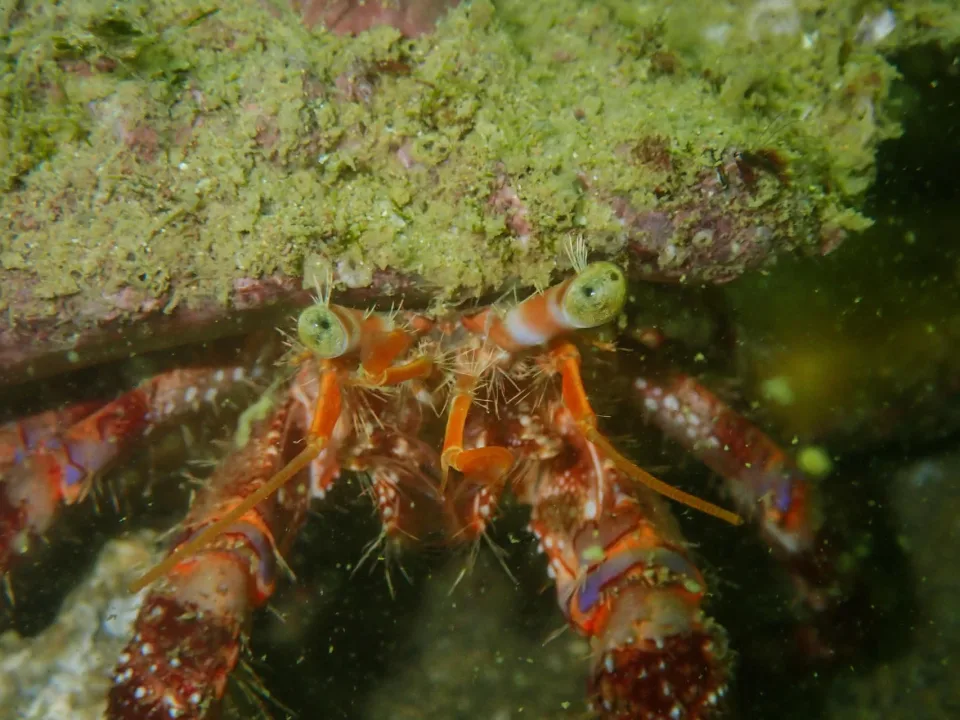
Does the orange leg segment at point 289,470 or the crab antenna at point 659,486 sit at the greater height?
the crab antenna at point 659,486

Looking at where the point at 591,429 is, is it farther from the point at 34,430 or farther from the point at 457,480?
the point at 34,430

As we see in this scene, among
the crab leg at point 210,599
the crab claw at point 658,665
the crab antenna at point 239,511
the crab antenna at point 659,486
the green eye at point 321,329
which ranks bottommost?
the crab leg at point 210,599

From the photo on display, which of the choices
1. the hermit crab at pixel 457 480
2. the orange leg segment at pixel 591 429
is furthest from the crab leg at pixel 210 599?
the orange leg segment at pixel 591 429

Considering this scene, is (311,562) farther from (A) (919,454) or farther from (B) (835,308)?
(A) (919,454)

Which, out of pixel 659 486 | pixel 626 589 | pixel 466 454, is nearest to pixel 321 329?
pixel 466 454

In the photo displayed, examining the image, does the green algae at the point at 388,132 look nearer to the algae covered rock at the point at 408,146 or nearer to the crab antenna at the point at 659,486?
the algae covered rock at the point at 408,146

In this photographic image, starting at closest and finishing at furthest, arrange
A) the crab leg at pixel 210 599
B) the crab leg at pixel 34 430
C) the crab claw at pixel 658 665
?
the crab claw at pixel 658 665 < the crab leg at pixel 210 599 < the crab leg at pixel 34 430
